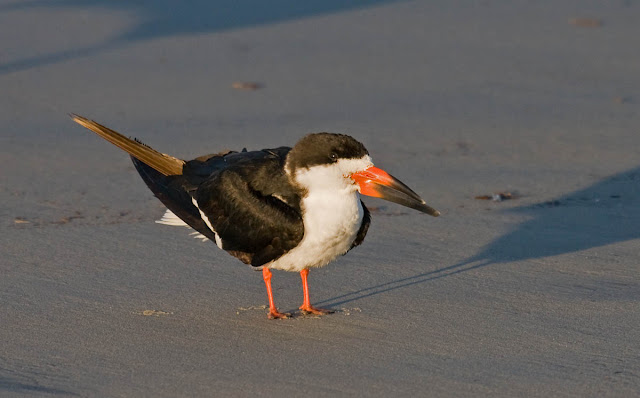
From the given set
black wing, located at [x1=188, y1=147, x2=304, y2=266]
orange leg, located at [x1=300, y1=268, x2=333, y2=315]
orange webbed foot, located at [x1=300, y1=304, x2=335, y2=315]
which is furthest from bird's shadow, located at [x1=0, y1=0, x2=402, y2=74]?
orange webbed foot, located at [x1=300, y1=304, x2=335, y2=315]


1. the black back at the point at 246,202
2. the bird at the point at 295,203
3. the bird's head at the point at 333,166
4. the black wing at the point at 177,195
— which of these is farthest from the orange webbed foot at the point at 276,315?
the bird's head at the point at 333,166

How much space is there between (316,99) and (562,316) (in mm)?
4025

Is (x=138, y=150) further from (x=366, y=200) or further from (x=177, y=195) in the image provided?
(x=366, y=200)

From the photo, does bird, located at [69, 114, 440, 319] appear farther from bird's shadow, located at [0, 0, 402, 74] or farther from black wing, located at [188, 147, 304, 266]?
bird's shadow, located at [0, 0, 402, 74]

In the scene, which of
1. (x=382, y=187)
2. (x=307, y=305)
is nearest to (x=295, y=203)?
(x=382, y=187)

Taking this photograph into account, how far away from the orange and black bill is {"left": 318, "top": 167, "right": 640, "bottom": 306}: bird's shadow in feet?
1.73

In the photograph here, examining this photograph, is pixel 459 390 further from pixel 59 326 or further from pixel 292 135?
pixel 292 135

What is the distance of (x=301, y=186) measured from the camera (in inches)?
171

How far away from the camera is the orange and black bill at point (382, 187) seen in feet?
14.3

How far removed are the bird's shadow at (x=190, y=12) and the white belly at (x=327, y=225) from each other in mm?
5264

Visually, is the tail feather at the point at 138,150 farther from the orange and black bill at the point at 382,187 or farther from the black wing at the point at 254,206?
the orange and black bill at the point at 382,187

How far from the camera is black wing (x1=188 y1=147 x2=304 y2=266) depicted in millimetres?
4348

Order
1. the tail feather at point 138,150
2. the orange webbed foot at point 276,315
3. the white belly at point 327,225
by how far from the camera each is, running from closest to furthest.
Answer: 1. the white belly at point 327,225
2. the orange webbed foot at point 276,315
3. the tail feather at point 138,150

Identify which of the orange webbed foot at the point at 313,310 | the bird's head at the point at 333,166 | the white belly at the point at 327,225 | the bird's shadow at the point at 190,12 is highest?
the bird's shadow at the point at 190,12
